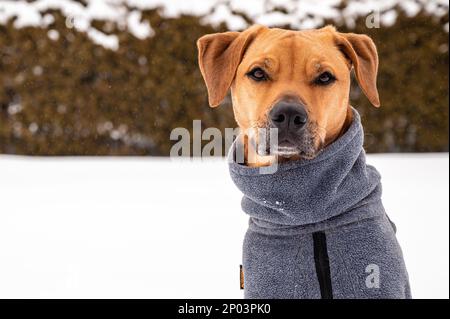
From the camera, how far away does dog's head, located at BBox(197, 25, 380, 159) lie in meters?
2.19

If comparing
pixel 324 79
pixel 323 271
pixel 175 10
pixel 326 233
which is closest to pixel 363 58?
pixel 324 79

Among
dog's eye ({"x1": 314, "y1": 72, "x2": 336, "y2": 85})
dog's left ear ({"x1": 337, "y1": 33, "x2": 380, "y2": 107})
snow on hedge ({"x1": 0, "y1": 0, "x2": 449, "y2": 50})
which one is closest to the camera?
dog's eye ({"x1": 314, "y1": 72, "x2": 336, "y2": 85})

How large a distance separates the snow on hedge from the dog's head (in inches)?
229

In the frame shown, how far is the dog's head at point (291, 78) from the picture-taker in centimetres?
219

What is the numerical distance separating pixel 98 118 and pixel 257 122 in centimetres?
632

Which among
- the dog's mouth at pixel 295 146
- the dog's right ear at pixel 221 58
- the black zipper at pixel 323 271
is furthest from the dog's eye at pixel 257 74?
the black zipper at pixel 323 271

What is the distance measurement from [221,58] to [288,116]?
0.53m

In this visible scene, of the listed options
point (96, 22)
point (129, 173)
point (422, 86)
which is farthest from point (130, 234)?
point (422, 86)

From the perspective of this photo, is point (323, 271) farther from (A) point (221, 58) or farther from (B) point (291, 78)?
(A) point (221, 58)

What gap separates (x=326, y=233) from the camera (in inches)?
85.1

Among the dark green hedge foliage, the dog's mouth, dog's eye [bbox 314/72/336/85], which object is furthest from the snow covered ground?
dog's eye [bbox 314/72/336/85]

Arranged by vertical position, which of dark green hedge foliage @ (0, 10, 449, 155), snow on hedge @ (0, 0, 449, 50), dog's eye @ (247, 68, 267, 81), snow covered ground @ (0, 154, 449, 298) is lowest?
snow covered ground @ (0, 154, 449, 298)

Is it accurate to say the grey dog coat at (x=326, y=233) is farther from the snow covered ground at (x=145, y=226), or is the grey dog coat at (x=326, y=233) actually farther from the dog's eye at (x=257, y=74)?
the snow covered ground at (x=145, y=226)

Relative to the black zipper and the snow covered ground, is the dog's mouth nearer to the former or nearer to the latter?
the black zipper
